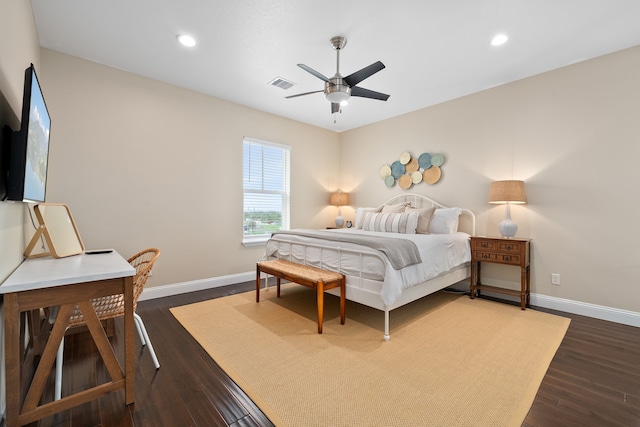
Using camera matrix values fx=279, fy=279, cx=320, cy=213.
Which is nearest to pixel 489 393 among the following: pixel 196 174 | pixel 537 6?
pixel 537 6

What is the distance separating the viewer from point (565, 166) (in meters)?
3.19

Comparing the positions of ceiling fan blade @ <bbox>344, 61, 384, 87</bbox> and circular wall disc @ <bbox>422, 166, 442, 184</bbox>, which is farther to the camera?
circular wall disc @ <bbox>422, 166, 442, 184</bbox>

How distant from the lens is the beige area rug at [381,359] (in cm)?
158

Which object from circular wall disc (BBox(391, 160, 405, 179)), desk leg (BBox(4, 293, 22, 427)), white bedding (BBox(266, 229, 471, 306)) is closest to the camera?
desk leg (BBox(4, 293, 22, 427))

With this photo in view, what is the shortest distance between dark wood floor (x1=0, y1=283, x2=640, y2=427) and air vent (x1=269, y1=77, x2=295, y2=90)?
3.03 meters

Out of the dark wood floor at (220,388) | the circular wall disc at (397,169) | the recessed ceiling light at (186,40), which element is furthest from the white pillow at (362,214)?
the recessed ceiling light at (186,40)

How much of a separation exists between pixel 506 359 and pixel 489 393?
21.6 inches

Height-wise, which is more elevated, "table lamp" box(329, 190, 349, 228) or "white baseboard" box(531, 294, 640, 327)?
"table lamp" box(329, 190, 349, 228)

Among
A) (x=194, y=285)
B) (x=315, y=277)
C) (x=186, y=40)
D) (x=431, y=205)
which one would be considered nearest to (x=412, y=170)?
(x=431, y=205)

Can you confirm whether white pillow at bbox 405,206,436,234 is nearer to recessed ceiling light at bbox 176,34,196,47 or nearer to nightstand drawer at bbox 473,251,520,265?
nightstand drawer at bbox 473,251,520,265

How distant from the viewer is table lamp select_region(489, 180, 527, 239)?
3.26 m

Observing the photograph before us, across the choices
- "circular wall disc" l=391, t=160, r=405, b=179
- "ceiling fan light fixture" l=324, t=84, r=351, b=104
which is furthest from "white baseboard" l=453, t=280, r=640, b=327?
"ceiling fan light fixture" l=324, t=84, r=351, b=104

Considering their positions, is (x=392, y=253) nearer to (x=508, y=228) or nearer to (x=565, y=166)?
(x=508, y=228)

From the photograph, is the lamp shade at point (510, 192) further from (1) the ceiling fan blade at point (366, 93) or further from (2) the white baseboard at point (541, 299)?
(1) the ceiling fan blade at point (366, 93)
